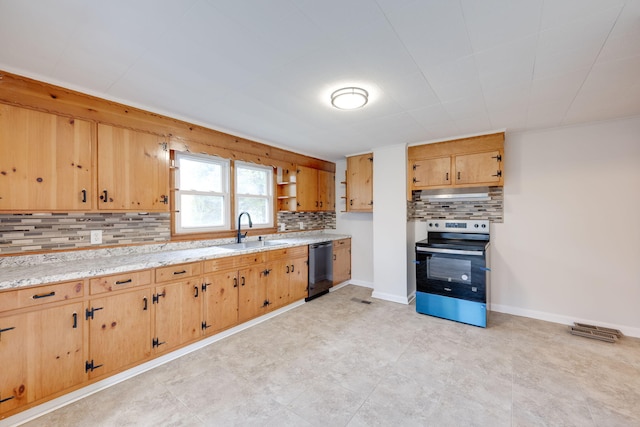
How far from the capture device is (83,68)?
76.0 inches

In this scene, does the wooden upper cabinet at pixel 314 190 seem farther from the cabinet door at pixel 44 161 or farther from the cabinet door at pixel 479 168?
the cabinet door at pixel 44 161

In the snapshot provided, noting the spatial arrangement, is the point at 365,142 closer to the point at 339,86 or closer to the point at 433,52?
the point at 339,86

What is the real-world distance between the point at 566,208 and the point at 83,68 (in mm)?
5052

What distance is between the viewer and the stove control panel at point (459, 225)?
3668mm

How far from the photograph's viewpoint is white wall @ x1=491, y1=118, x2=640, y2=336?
Answer: 298 centimetres

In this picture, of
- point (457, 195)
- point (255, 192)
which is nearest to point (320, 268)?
point (255, 192)

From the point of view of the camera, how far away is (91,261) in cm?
229

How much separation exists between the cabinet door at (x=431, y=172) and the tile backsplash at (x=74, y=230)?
335cm

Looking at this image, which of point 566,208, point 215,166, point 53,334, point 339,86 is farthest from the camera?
point 215,166

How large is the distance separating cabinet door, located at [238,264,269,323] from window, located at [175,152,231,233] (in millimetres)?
793

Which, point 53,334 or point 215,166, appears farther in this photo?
point 215,166

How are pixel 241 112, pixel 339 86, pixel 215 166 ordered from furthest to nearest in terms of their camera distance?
pixel 215 166 → pixel 241 112 → pixel 339 86

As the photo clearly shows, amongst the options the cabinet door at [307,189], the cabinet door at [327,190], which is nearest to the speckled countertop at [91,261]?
the cabinet door at [307,189]

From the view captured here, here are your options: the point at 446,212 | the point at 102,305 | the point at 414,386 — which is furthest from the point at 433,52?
the point at 102,305
